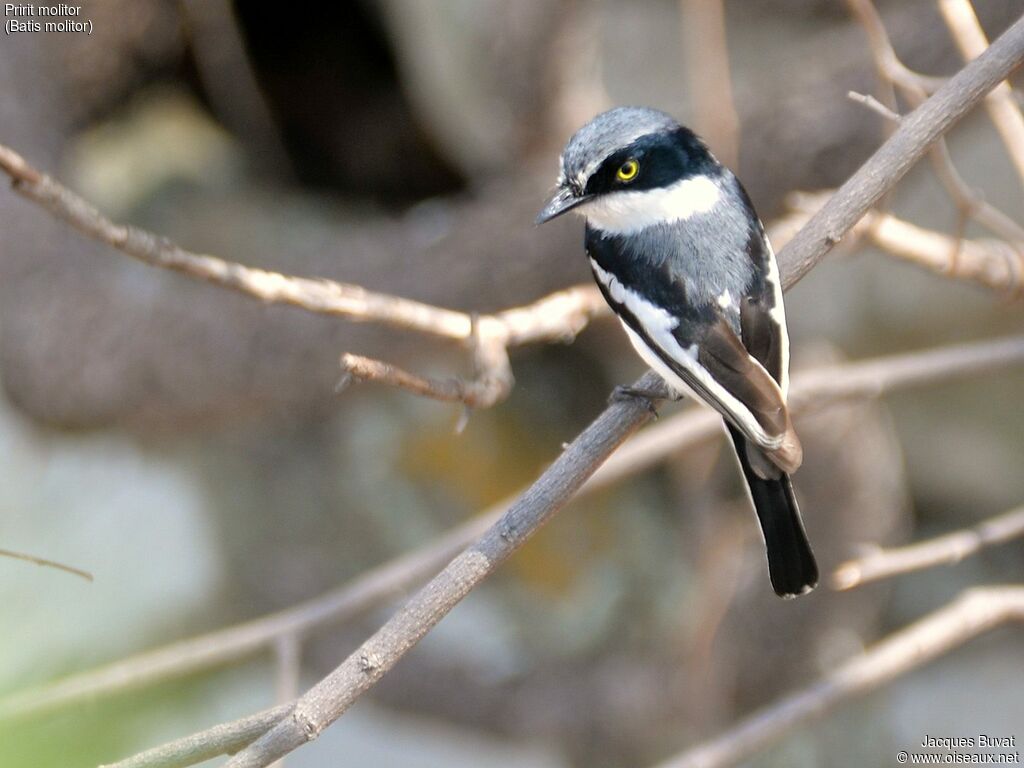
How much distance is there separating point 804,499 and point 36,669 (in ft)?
10.9

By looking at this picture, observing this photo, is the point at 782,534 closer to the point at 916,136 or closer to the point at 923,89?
the point at 916,136

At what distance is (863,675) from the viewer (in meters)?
2.44

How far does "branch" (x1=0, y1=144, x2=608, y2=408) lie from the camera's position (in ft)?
5.09

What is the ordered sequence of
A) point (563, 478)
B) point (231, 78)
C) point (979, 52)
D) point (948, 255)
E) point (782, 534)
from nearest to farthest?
point (563, 478)
point (782, 534)
point (979, 52)
point (948, 255)
point (231, 78)

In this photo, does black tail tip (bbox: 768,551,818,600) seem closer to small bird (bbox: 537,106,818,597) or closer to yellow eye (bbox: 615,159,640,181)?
small bird (bbox: 537,106,818,597)

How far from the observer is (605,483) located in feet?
9.11

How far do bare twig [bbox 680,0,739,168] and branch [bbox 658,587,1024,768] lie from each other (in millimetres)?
1207

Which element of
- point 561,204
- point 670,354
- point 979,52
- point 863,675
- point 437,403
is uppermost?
point 437,403

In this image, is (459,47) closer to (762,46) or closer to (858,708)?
(762,46)

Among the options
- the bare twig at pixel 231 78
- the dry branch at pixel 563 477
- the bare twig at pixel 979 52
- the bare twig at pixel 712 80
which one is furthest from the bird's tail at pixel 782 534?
the bare twig at pixel 231 78

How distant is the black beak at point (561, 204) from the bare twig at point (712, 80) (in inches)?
31.4

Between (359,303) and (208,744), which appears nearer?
(208,744)

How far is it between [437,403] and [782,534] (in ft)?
9.42

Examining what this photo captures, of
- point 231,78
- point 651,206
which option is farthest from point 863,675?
point 231,78
